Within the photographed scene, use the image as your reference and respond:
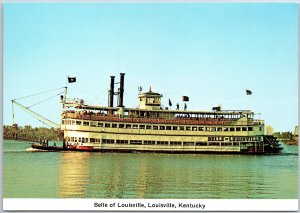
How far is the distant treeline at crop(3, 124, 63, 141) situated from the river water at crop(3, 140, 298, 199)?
0.11 metres

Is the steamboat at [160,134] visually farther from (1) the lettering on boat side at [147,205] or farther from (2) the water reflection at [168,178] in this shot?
(1) the lettering on boat side at [147,205]

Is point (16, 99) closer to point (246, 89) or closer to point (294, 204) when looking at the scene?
point (246, 89)

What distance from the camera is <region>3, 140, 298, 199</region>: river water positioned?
17.0 feet

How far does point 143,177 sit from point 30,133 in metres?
1.61

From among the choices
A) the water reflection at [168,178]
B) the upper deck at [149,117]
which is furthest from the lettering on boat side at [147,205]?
the upper deck at [149,117]

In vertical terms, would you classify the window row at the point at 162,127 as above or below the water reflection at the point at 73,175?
above

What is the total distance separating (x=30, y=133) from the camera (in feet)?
21.4

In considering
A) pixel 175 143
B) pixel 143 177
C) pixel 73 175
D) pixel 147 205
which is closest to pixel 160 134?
pixel 175 143

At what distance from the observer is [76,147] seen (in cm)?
883

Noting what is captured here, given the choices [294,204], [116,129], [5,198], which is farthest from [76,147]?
[294,204]

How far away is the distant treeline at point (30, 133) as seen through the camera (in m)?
5.54

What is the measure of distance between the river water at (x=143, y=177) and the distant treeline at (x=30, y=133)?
4.4 inches

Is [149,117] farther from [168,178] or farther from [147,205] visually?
[147,205]

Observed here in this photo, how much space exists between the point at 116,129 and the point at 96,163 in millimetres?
1950
